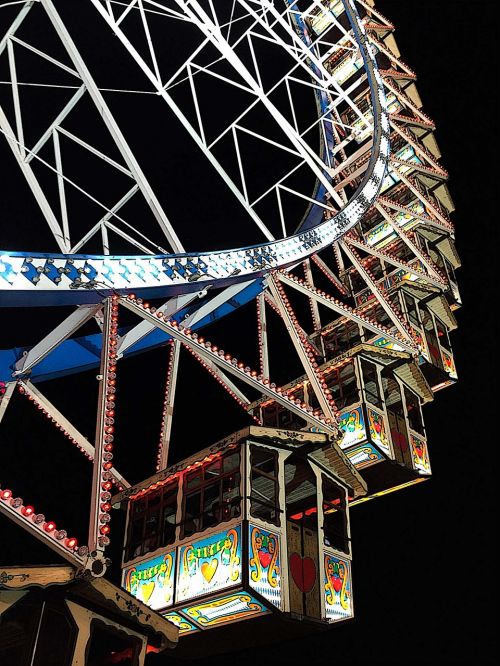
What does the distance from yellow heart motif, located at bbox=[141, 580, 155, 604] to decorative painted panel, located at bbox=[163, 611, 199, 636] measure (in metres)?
0.49

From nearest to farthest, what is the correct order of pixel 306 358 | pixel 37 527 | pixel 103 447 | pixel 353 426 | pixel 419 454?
pixel 37 527
pixel 103 447
pixel 306 358
pixel 353 426
pixel 419 454

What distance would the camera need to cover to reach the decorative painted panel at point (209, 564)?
9031 millimetres

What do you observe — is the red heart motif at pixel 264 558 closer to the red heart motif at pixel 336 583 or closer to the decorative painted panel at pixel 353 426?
the red heart motif at pixel 336 583

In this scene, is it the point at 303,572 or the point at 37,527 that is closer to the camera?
the point at 37,527

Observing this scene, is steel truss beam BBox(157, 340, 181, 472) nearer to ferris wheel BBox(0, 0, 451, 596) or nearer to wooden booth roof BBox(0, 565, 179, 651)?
ferris wheel BBox(0, 0, 451, 596)

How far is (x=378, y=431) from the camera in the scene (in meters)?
13.7

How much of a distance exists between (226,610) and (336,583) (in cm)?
187

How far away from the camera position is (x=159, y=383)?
19.5 m

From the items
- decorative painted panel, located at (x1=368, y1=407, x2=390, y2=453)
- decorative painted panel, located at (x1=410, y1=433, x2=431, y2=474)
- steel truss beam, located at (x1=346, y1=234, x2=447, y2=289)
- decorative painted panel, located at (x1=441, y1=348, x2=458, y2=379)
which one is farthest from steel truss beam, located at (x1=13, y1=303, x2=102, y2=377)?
decorative painted panel, located at (x1=441, y1=348, x2=458, y2=379)

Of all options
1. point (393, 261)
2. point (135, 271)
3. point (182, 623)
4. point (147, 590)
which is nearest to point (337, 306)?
point (393, 261)

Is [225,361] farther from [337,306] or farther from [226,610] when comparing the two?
[337,306]

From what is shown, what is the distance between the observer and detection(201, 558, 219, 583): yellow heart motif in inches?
364

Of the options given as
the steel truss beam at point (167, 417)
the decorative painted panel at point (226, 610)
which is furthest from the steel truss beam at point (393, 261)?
the decorative painted panel at point (226, 610)

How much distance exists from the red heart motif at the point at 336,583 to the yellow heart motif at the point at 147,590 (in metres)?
2.59
